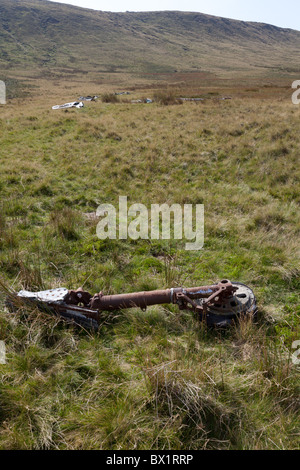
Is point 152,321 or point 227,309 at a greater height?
point 227,309

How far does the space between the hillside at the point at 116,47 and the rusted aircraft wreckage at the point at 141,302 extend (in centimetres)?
10066

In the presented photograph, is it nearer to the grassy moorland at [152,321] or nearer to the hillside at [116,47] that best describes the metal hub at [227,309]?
the grassy moorland at [152,321]

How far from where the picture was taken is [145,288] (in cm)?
439

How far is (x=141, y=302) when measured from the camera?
3.51m

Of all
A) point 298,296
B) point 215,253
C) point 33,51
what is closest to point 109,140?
point 215,253

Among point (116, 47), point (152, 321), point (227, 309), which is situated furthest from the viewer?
point (116, 47)

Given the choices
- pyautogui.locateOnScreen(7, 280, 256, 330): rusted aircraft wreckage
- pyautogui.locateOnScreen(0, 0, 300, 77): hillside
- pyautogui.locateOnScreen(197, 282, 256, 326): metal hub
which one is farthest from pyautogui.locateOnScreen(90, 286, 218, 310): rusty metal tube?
pyautogui.locateOnScreen(0, 0, 300, 77): hillside

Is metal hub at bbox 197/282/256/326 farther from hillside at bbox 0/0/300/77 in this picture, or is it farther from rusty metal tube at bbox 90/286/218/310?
hillside at bbox 0/0/300/77

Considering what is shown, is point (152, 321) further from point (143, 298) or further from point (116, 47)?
point (116, 47)

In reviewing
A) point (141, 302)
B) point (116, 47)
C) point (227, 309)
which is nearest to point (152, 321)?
point (141, 302)

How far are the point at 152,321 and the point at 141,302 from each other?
382 millimetres

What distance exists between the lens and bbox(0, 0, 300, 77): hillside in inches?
4038

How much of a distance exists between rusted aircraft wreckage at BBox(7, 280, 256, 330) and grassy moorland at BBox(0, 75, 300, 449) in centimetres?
15
